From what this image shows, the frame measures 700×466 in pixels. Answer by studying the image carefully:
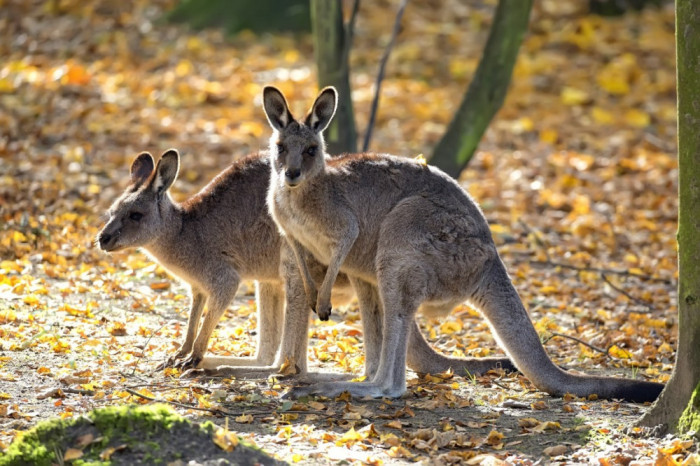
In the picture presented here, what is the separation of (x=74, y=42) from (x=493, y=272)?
967cm

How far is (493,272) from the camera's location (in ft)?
18.6

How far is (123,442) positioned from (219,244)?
239cm

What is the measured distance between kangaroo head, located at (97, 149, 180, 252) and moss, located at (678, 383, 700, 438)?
3316 mm

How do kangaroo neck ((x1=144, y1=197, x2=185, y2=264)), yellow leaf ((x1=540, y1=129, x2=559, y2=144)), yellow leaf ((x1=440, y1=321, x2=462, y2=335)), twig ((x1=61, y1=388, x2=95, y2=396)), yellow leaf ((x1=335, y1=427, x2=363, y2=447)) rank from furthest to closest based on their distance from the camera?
yellow leaf ((x1=540, y1=129, x2=559, y2=144)), yellow leaf ((x1=440, y1=321, x2=462, y2=335)), kangaroo neck ((x1=144, y1=197, x2=185, y2=264)), twig ((x1=61, y1=388, x2=95, y2=396)), yellow leaf ((x1=335, y1=427, x2=363, y2=447))

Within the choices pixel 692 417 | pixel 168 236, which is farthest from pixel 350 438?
pixel 168 236

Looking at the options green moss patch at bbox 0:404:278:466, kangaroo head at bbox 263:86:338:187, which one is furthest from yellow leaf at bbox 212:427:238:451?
kangaroo head at bbox 263:86:338:187

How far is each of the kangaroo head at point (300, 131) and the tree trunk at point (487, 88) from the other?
3.24 metres

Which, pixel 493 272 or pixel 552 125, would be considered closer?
pixel 493 272

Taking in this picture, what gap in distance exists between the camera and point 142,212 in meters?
6.18

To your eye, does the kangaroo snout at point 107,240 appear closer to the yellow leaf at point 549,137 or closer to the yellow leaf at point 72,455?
the yellow leaf at point 72,455

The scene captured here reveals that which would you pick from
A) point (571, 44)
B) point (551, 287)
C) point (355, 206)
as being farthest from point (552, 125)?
point (355, 206)

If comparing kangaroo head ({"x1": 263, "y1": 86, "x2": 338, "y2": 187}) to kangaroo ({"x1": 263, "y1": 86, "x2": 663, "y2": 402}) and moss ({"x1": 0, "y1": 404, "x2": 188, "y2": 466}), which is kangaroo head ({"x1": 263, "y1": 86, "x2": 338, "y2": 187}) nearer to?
kangaroo ({"x1": 263, "y1": 86, "x2": 663, "y2": 402})

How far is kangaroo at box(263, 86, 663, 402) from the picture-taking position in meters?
5.43

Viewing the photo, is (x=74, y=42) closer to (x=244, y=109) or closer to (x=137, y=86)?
(x=137, y=86)
